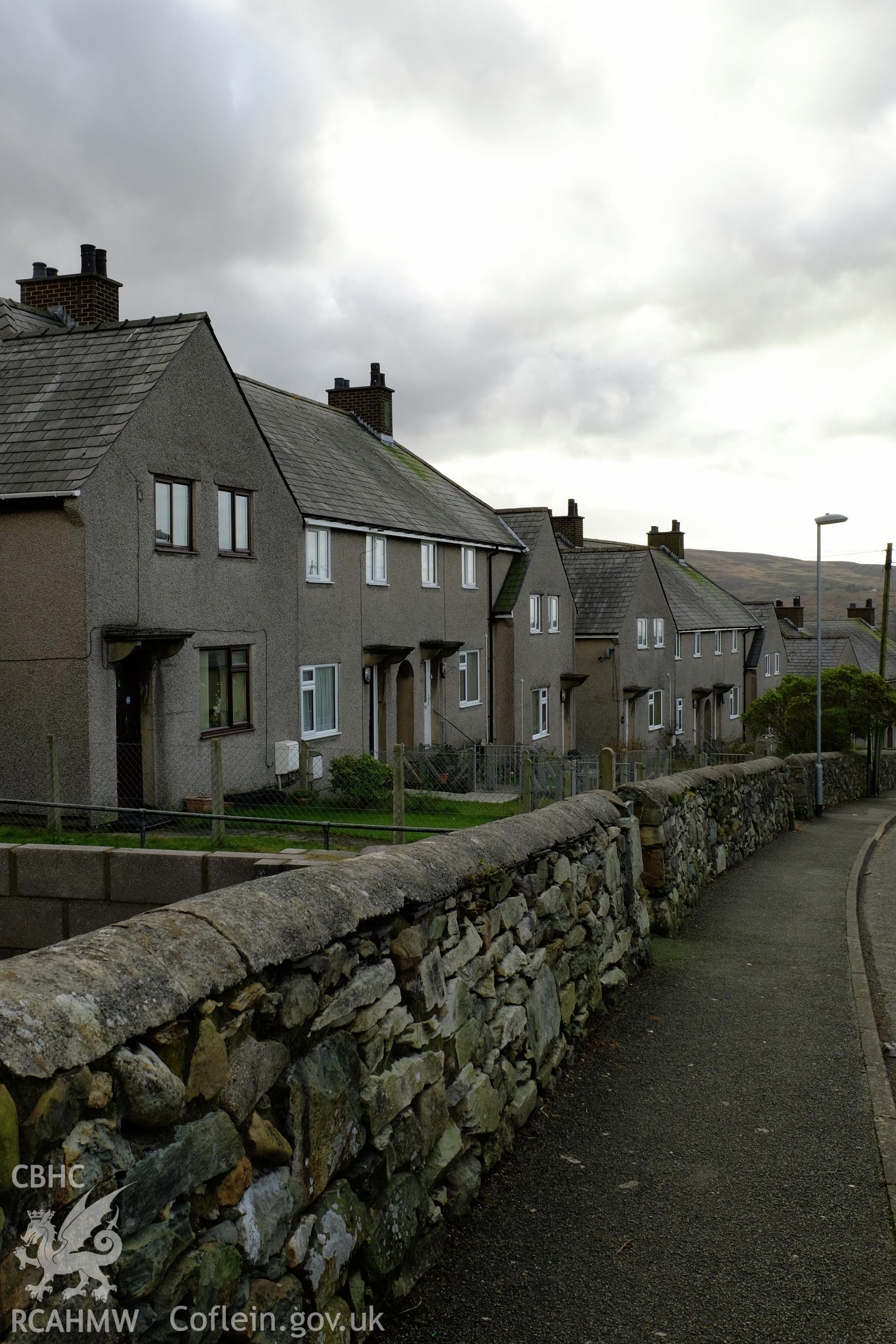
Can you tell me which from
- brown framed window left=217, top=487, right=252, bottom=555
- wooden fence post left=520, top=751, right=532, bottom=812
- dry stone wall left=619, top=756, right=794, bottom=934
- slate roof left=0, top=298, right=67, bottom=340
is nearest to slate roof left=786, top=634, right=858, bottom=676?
dry stone wall left=619, top=756, right=794, bottom=934

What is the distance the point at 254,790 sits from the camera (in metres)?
21.1

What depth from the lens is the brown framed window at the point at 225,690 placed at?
20.1 metres

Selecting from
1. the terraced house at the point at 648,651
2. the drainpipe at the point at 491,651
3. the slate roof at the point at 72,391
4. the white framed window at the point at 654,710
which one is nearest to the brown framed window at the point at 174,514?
the slate roof at the point at 72,391

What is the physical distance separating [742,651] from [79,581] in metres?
48.6

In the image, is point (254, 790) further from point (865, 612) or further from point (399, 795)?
point (865, 612)

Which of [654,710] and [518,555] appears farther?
[654,710]

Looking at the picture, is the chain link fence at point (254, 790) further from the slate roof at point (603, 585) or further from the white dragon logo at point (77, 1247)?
the slate roof at point (603, 585)

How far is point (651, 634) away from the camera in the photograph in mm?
46094

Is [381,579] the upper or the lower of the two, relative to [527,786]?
upper

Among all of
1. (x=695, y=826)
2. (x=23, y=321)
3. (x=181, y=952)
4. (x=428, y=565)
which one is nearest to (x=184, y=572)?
(x=23, y=321)

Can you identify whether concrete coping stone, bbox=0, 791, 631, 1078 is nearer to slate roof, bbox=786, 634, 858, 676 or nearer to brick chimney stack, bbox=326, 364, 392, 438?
brick chimney stack, bbox=326, 364, 392, 438

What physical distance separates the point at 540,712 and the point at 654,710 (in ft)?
39.3

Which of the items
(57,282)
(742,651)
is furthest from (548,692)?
(742,651)

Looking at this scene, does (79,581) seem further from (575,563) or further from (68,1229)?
(575,563)
